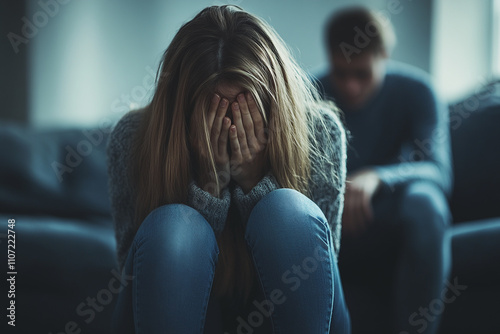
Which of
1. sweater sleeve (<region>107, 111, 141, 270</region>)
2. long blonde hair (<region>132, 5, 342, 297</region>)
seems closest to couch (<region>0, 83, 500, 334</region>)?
sweater sleeve (<region>107, 111, 141, 270</region>)

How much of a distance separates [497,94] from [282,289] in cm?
117

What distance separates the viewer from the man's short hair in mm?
1489

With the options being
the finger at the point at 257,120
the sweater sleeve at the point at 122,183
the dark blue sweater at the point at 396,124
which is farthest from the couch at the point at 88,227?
the finger at the point at 257,120

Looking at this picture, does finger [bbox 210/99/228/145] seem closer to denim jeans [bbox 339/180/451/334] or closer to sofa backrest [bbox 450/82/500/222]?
denim jeans [bbox 339/180/451/334]

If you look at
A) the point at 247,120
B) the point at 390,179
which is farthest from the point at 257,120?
the point at 390,179

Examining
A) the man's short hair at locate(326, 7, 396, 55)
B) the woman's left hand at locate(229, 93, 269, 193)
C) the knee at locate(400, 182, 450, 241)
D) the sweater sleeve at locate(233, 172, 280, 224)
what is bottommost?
the knee at locate(400, 182, 450, 241)

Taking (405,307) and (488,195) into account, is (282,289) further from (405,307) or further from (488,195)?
(488,195)

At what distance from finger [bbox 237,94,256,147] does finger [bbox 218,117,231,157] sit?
3 centimetres

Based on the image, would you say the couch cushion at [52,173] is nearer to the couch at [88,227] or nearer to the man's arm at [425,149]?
the couch at [88,227]

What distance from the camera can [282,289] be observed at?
0.73m

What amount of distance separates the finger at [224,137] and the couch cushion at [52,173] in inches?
30.5

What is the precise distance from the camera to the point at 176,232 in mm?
739

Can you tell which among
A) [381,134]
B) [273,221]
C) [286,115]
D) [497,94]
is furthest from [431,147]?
[273,221]

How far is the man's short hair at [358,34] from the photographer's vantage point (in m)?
1.49
